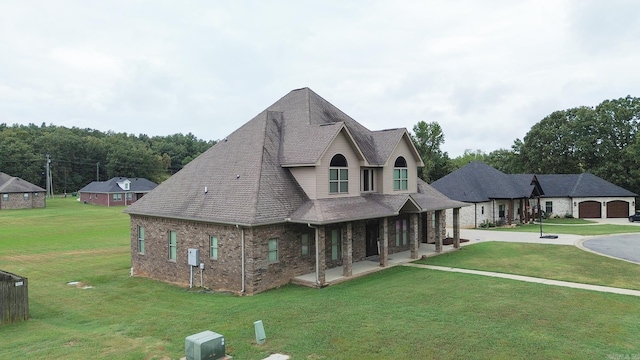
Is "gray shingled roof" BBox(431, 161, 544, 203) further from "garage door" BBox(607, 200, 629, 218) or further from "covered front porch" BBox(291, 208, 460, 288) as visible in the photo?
"covered front porch" BBox(291, 208, 460, 288)

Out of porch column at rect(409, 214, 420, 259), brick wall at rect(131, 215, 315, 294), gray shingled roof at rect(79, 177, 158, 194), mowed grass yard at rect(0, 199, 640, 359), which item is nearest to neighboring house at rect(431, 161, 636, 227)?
porch column at rect(409, 214, 420, 259)

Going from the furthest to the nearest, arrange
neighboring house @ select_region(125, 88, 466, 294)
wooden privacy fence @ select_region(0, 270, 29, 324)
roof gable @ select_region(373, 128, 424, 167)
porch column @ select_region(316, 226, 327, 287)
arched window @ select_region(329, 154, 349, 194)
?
roof gable @ select_region(373, 128, 424, 167) → arched window @ select_region(329, 154, 349, 194) → neighboring house @ select_region(125, 88, 466, 294) → porch column @ select_region(316, 226, 327, 287) → wooden privacy fence @ select_region(0, 270, 29, 324)

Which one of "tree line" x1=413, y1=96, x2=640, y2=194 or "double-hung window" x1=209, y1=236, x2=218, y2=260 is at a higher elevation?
"tree line" x1=413, y1=96, x2=640, y2=194

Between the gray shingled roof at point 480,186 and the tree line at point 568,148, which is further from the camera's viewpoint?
the tree line at point 568,148

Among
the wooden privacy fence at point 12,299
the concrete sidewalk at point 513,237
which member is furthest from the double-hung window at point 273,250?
the concrete sidewalk at point 513,237

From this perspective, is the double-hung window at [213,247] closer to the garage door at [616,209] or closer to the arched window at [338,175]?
the arched window at [338,175]

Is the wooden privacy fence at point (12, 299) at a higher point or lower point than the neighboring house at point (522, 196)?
lower

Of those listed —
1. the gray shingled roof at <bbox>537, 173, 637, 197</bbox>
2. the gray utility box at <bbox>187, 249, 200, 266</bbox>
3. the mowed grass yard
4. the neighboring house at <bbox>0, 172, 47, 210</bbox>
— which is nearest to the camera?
the mowed grass yard

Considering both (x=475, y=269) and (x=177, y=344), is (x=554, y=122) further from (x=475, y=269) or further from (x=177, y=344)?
(x=177, y=344)

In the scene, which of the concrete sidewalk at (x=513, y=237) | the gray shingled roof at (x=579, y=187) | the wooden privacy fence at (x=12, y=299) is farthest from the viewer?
the gray shingled roof at (x=579, y=187)
